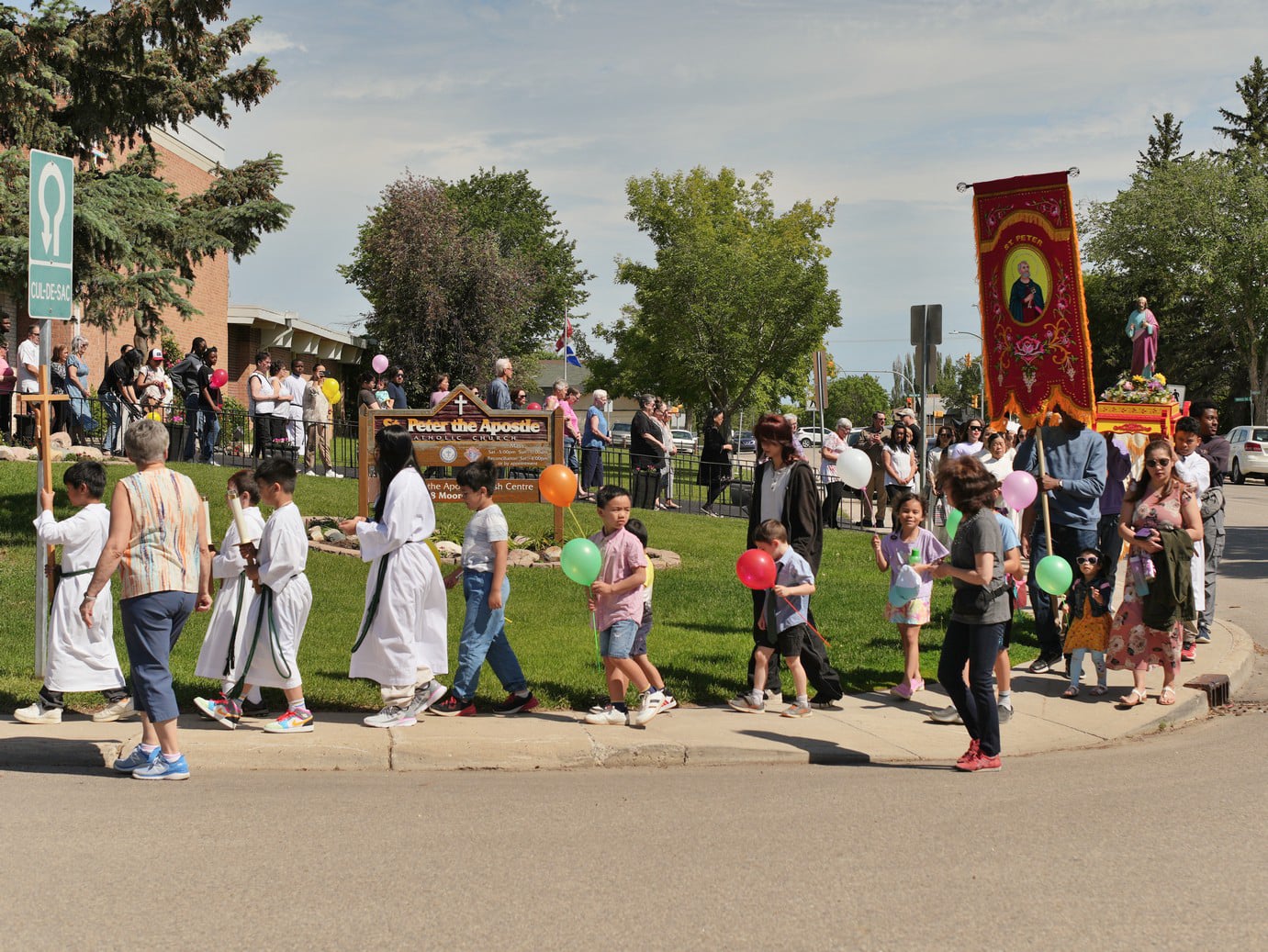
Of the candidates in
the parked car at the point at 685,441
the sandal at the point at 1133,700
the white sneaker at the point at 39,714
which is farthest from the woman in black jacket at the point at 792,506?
the parked car at the point at 685,441

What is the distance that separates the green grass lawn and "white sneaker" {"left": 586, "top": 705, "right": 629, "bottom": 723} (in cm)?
53

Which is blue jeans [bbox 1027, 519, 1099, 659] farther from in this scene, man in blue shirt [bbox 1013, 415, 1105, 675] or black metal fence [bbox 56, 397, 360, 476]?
black metal fence [bbox 56, 397, 360, 476]

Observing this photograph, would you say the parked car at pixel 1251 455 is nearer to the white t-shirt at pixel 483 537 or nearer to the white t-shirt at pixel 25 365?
the white t-shirt at pixel 25 365

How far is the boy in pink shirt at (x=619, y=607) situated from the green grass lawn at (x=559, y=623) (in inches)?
22.6

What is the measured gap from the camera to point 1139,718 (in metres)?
8.16

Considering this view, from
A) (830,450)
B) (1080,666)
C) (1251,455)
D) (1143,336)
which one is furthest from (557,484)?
(1251,455)

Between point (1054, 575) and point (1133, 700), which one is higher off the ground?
point (1054, 575)

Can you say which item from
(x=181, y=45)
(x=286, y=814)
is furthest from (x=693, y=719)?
(x=181, y=45)

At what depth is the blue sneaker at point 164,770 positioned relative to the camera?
6.38m

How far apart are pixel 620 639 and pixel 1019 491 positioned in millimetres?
3368

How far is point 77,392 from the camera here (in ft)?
56.8

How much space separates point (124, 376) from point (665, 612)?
10.3 meters

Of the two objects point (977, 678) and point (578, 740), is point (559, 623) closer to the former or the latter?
point (578, 740)

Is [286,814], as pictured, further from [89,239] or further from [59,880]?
[89,239]
